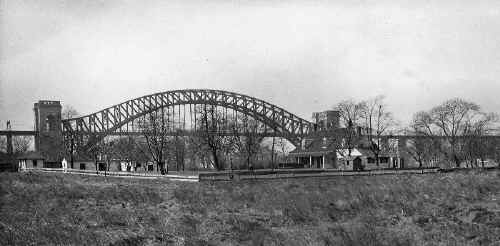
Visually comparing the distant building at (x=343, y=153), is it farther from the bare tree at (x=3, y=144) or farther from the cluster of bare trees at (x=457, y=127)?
the bare tree at (x=3, y=144)

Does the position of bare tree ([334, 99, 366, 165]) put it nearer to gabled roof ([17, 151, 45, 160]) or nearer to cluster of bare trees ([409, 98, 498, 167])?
cluster of bare trees ([409, 98, 498, 167])

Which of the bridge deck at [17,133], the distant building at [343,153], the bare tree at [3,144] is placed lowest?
the distant building at [343,153]

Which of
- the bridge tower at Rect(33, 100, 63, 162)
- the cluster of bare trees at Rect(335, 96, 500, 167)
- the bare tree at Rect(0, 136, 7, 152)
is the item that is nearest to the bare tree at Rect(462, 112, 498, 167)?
the cluster of bare trees at Rect(335, 96, 500, 167)

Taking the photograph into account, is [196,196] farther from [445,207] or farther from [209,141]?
[209,141]

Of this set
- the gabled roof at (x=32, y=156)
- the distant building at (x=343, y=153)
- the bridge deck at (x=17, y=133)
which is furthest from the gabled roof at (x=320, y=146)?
the bridge deck at (x=17, y=133)

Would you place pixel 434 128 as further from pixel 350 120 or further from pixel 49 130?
pixel 49 130

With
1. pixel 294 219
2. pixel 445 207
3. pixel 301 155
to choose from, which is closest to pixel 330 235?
pixel 294 219
